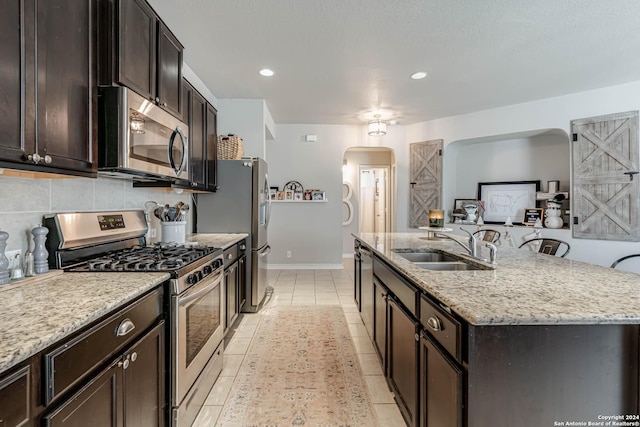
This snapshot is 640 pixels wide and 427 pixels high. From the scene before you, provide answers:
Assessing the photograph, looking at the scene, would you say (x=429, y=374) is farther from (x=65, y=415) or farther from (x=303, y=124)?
(x=303, y=124)

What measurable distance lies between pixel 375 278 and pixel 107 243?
1828mm

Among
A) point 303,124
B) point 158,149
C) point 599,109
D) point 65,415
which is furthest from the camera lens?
point 303,124

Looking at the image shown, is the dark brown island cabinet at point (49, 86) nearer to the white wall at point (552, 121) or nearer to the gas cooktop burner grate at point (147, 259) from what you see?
the gas cooktop burner grate at point (147, 259)

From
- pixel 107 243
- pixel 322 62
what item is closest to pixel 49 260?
pixel 107 243

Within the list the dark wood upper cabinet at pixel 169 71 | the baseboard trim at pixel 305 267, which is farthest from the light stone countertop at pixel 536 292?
the baseboard trim at pixel 305 267

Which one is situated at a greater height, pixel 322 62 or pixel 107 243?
pixel 322 62

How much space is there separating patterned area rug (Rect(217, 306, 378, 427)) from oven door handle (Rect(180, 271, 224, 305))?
0.71 m

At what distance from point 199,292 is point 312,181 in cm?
402

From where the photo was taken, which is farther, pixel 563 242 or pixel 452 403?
pixel 563 242

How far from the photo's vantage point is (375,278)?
7.68ft

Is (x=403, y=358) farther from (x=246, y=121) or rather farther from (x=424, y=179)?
(x=424, y=179)

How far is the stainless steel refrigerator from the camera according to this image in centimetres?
337

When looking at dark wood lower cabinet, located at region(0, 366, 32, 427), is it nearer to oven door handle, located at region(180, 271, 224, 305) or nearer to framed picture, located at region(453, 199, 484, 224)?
oven door handle, located at region(180, 271, 224, 305)

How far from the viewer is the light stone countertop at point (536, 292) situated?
0.94 metres
